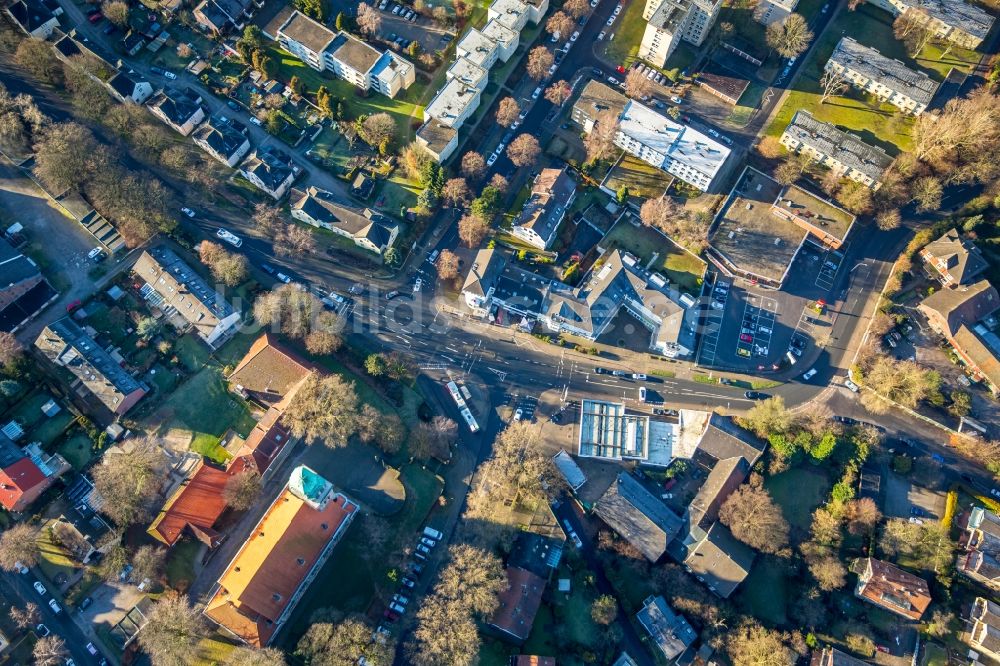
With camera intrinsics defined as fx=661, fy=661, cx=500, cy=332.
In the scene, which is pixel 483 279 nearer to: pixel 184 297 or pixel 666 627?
pixel 184 297

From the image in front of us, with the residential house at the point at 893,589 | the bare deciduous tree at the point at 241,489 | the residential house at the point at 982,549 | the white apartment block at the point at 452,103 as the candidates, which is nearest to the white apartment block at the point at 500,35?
the white apartment block at the point at 452,103

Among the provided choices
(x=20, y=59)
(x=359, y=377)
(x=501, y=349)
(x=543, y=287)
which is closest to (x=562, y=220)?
(x=543, y=287)

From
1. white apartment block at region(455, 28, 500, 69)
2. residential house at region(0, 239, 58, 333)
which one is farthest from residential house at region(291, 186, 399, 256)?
residential house at region(0, 239, 58, 333)

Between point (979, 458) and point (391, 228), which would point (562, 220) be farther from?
point (979, 458)

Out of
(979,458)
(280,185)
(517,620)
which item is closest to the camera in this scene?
(517,620)

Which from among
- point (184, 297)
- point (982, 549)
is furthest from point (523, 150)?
point (982, 549)

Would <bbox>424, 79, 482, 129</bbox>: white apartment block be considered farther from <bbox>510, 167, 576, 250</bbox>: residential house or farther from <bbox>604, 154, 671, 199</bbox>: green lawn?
<bbox>604, 154, 671, 199</bbox>: green lawn

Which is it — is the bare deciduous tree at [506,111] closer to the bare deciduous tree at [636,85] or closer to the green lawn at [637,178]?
the green lawn at [637,178]
